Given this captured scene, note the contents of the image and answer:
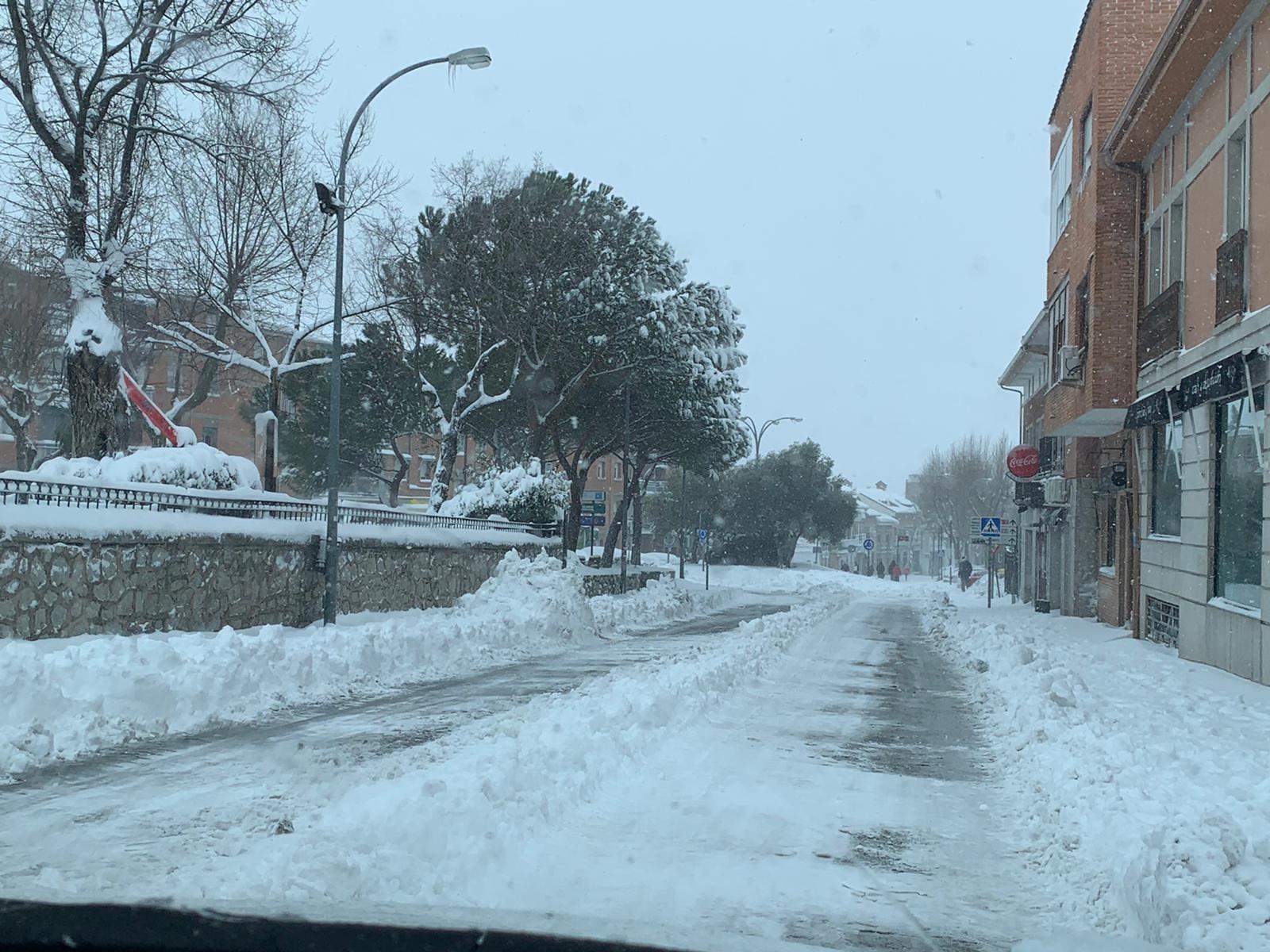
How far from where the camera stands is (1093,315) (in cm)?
2156

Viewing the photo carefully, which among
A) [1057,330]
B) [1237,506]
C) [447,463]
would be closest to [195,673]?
[1237,506]

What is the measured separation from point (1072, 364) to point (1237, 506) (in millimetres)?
8966

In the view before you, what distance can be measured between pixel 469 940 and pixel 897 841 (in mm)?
3841

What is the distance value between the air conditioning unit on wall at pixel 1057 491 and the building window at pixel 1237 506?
1480 centimetres

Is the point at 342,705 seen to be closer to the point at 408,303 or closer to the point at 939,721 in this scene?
the point at 939,721

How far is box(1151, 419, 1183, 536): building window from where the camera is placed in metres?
17.9

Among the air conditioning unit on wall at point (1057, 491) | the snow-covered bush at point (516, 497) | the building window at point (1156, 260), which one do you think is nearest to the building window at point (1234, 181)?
the building window at point (1156, 260)

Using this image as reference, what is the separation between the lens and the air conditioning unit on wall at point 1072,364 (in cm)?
2291

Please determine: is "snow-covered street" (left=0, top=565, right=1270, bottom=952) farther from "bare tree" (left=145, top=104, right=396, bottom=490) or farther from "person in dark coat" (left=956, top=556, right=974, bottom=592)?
"person in dark coat" (left=956, top=556, right=974, bottom=592)

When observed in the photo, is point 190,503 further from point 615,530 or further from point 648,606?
point 615,530

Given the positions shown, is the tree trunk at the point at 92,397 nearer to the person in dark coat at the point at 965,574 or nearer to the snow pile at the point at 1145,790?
the snow pile at the point at 1145,790

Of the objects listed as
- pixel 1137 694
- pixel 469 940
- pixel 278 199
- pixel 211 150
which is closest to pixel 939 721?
pixel 1137 694

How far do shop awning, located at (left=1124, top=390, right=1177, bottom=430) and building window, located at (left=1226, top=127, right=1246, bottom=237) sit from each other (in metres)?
2.71

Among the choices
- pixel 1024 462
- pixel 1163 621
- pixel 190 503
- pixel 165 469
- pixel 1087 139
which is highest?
pixel 1087 139
